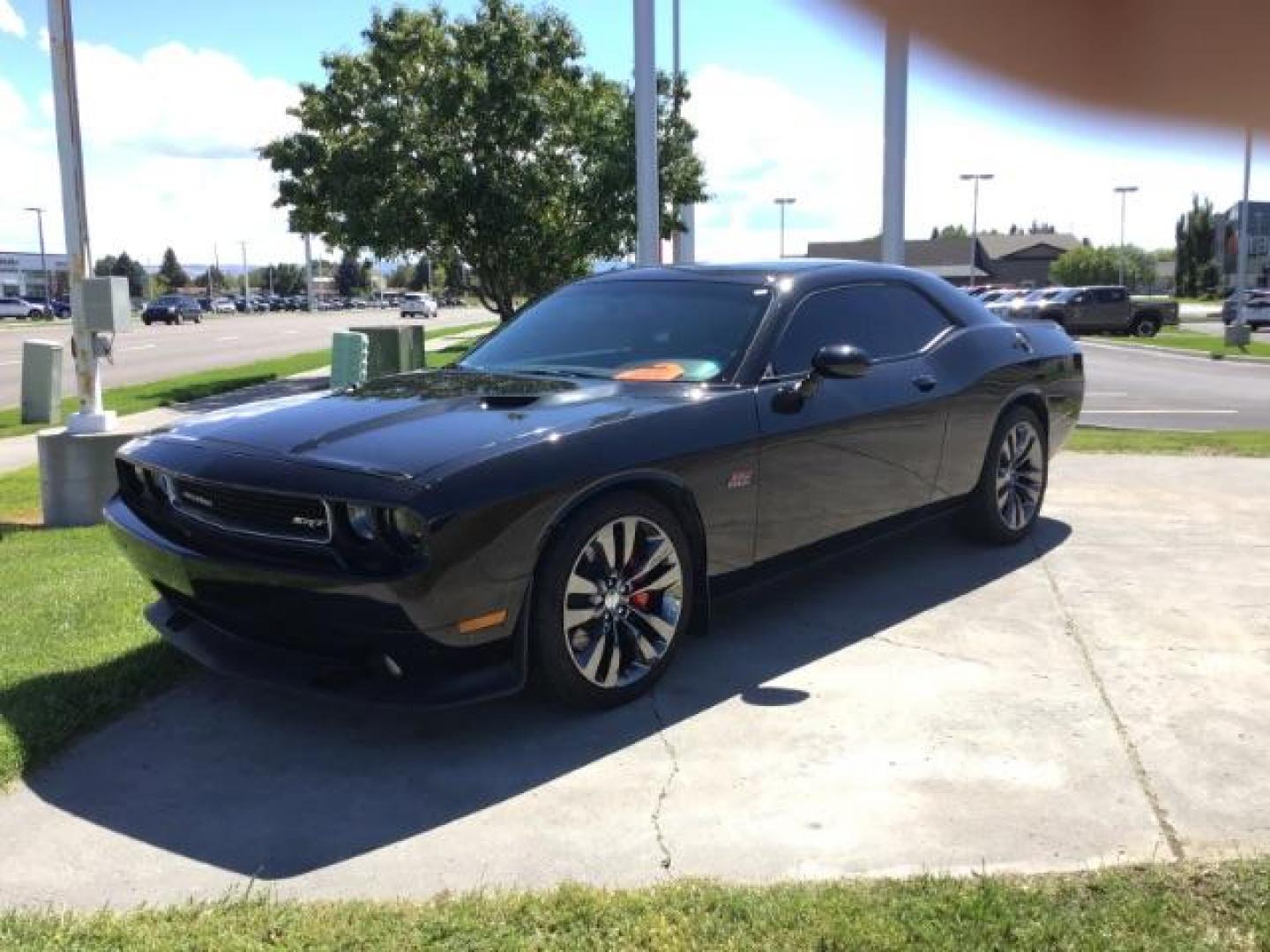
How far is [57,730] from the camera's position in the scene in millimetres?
3832

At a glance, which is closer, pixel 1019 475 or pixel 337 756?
pixel 337 756

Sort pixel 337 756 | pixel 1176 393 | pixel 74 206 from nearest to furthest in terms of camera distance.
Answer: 1. pixel 337 756
2. pixel 74 206
3. pixel 1176 393

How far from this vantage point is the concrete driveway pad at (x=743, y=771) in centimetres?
306

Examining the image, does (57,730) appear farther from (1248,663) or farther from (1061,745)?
(1248,663)

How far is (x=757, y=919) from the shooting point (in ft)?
8.70

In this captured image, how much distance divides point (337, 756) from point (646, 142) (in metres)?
9.10

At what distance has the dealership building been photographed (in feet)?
373

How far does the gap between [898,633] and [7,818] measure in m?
3.22

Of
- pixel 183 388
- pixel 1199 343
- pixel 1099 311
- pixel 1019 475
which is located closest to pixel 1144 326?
pixel 1099 311

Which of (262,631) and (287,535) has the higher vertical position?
(287,535)

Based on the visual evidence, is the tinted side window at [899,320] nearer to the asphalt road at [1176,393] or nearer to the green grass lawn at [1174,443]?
the green grass lawn at [1174,443]

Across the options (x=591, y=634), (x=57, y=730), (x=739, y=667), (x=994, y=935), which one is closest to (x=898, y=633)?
(x=739, y=667)

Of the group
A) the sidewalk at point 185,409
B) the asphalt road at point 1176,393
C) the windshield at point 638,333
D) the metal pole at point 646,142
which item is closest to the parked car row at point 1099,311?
the asphalt road at point 1176,393

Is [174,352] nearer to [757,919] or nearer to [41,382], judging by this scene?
[41,382]
